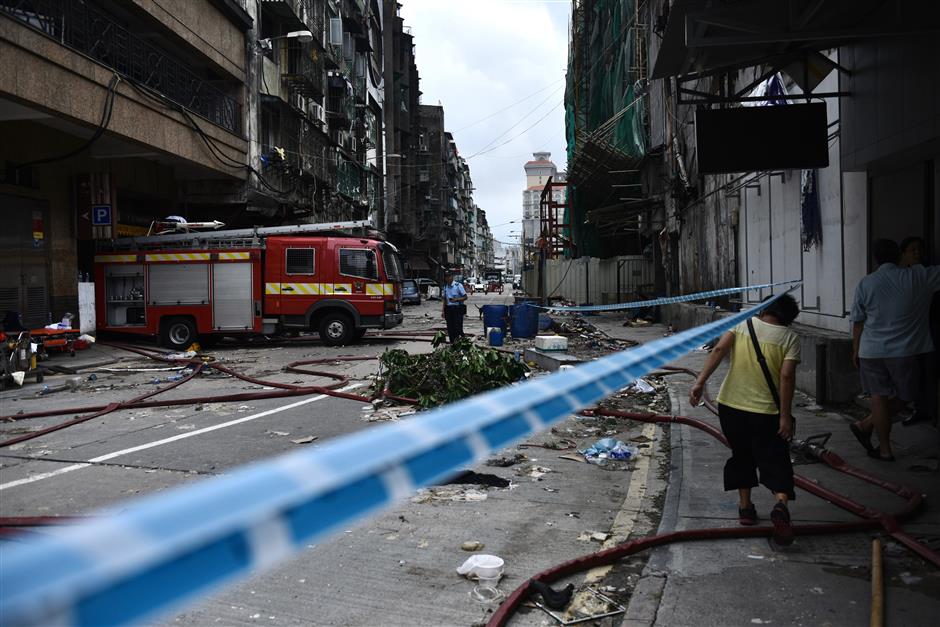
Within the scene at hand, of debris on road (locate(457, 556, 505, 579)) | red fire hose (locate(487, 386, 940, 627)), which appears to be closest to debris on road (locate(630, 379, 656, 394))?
red fire hose (locate(487, 386, 940, 627))

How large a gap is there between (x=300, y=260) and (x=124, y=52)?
6634 millimetres

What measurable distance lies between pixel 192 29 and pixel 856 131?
19.0m

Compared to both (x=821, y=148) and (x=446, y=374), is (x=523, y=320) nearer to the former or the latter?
(x=446, y=374)

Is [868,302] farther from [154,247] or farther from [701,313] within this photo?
[154,247]

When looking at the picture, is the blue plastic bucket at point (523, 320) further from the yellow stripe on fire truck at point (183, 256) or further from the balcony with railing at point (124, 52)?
the balcony with railing at point (124, 52)

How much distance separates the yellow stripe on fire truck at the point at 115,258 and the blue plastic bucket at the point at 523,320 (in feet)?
33.7

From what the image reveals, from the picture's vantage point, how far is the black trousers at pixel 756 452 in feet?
15.8

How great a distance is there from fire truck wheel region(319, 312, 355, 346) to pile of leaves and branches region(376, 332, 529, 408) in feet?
28.8

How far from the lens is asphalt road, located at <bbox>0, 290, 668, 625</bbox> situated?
13.2ft

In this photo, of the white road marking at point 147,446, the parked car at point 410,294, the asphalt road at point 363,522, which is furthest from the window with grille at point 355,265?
the parked car at point 410,294

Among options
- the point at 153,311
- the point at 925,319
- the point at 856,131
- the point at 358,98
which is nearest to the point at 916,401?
the point at 925,319

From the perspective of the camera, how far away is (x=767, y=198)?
43.6ft

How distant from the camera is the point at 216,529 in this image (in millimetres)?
876

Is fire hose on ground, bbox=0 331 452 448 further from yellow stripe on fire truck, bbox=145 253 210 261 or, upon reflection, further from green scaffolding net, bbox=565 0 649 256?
green scaffolding net, bbox=565 0 649 256
